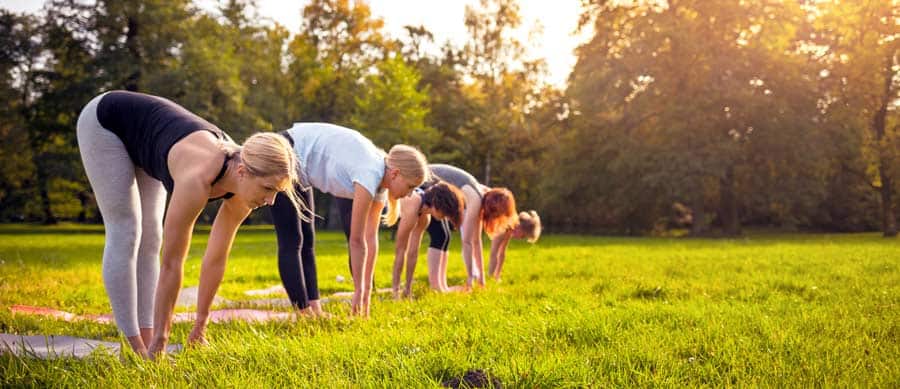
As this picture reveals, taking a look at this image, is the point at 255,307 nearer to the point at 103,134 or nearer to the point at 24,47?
the point at 103,134

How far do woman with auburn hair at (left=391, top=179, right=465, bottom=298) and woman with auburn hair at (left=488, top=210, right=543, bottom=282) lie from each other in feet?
6.10

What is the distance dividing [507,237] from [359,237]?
4.48 m

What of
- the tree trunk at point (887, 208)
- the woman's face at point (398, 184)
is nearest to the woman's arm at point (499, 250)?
the woman's face at point (398, 184)

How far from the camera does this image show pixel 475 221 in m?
7.53

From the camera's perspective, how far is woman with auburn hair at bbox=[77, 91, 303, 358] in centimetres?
317

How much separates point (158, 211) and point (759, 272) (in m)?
7.15

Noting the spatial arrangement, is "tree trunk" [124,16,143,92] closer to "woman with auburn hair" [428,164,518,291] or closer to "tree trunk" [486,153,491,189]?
"tree trunk" [486,153,491,189]

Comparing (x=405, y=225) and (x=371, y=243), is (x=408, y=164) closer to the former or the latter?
(x=371, y=243)

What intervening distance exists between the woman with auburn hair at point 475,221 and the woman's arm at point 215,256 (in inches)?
148

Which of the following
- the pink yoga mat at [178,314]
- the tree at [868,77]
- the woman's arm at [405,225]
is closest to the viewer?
the pink yoga mat at [178,314]

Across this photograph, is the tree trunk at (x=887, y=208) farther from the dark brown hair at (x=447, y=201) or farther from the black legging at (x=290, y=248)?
the black legging at (x=290, y=248)

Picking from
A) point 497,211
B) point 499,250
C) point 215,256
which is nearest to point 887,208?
point 499,250

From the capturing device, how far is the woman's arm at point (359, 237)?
188 inches

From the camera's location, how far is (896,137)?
25.8m
